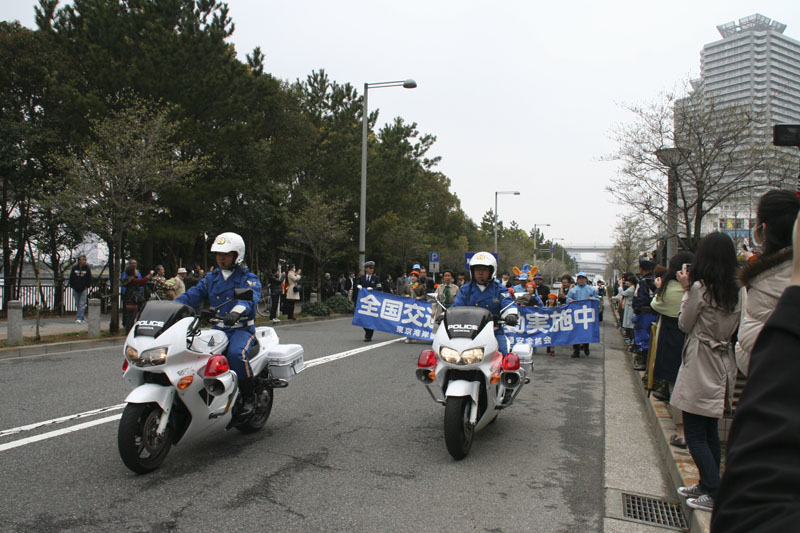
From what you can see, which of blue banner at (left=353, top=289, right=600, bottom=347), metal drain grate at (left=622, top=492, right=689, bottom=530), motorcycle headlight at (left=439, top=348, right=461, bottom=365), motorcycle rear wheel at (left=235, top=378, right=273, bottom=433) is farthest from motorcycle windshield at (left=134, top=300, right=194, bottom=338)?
blue banner at (left=353, top=289, right=600, bottom=347)

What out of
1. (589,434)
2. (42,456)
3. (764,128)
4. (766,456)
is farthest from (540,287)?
(766,456)

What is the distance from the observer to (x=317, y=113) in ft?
123

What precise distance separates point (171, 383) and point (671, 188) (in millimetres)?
16197

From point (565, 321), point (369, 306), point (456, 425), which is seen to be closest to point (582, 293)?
point (565, 321)

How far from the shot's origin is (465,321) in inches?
222

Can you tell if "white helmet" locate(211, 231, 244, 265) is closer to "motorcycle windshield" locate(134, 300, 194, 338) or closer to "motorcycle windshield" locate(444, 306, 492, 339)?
"motorcycle windshield" locate(134, 300, 194, 338)

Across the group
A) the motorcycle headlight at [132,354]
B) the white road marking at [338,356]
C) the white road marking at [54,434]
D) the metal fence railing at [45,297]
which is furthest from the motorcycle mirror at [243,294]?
the metal fence railing at [45,297]

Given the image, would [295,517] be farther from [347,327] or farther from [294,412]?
[347,327]

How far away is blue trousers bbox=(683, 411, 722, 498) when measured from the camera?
4.05 meters

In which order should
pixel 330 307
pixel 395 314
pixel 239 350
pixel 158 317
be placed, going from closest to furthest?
1. pixel 158 317
2. pixel 239 350
3. pixel 395 314
4. pixel 330 307

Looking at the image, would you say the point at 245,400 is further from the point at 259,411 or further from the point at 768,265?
the point at 768,265

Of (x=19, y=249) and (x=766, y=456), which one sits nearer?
(x=766, y=456)

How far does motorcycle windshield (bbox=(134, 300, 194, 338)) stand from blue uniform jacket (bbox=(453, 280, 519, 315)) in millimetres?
2751

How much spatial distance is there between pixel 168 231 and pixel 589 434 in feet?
62.6
